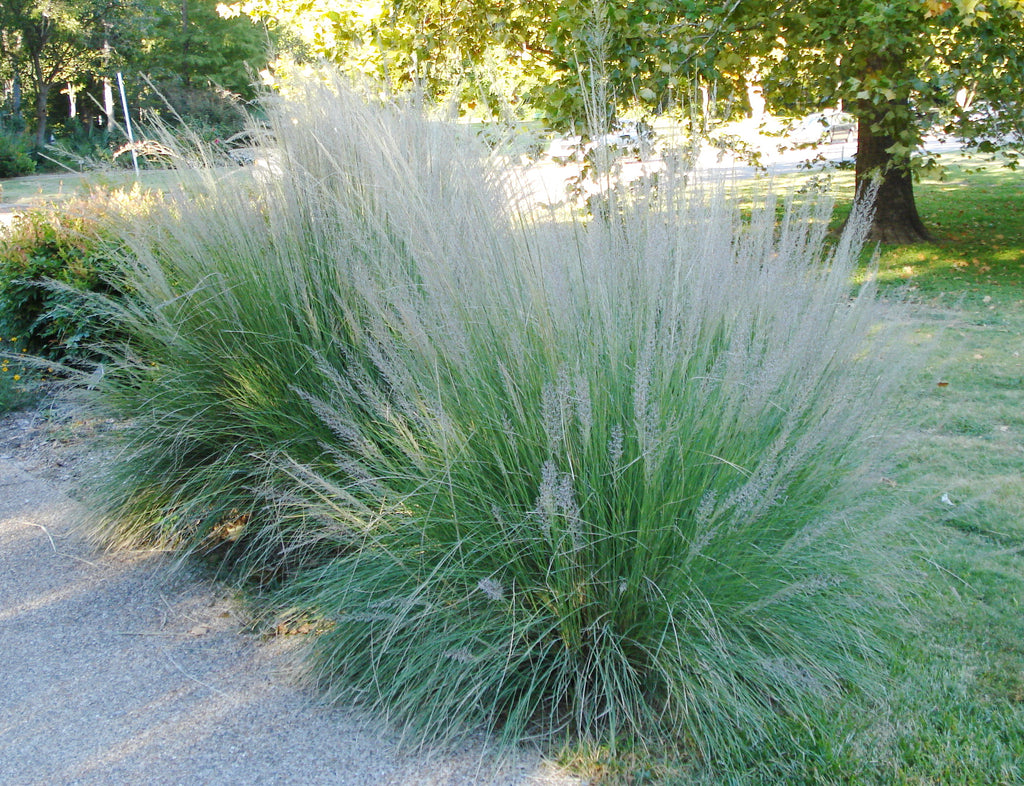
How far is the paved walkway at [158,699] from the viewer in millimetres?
2717

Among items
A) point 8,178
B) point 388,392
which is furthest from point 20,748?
point 8,178

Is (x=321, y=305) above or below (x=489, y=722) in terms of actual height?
above

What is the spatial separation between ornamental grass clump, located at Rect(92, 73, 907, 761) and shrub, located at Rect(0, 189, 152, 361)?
11.2 feet

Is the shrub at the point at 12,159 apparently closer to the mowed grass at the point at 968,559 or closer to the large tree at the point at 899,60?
the large tree at the point at 899,60

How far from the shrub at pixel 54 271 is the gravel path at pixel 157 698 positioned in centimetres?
266

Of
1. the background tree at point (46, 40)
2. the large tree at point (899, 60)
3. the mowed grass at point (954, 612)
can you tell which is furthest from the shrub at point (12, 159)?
the mowed grass at point (954, 612)

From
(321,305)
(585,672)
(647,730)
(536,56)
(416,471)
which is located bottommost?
(647,730)

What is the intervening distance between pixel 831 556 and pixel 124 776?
245 cm

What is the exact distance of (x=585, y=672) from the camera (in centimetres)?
274

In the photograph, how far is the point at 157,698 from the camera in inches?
125

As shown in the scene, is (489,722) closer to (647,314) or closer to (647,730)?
(647,730)

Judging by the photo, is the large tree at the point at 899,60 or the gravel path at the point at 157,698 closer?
the gravel path at the point at 157,698

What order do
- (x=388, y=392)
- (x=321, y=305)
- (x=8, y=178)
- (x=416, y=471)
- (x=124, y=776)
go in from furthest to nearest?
(x=8, y=178)
(x=321, y=305)
(x=388, y=392)
(x=416, y=471)
(x=124, y=776)

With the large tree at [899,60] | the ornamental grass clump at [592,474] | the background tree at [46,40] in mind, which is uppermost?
the background tree at [46,40]
